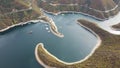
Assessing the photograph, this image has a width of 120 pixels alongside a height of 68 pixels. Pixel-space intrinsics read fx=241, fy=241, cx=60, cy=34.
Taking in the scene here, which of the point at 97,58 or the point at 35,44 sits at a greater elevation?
the point at 35,44

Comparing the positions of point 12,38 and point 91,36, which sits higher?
point 12,38

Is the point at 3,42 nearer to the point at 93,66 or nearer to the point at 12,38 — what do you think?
the point at 12,38

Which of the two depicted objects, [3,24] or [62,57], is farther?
[3,24]

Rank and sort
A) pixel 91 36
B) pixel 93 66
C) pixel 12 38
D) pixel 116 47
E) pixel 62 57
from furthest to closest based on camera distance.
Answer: pixel 91 36 → pixel 12 38 → pixel 116 47 → pixel 62 57 → pixel 93 66

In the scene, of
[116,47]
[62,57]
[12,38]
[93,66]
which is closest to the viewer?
[93,66]

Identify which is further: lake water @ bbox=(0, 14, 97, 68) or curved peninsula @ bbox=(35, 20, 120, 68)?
lake water @ bbox=(0, 14, 97, 68)

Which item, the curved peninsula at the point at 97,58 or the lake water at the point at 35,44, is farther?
the lake water at the point at 35,44

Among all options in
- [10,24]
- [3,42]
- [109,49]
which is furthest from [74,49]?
[10,24]

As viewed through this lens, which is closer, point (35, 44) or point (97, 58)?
point (97, 58)
